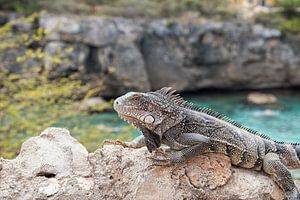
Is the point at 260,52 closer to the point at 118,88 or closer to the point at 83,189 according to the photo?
the point at 118,88

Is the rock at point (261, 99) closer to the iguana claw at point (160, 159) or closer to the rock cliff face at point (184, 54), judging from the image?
the rock cliff face at point (184, 54)

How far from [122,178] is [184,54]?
672 inches

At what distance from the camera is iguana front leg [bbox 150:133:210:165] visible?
3.62 meters

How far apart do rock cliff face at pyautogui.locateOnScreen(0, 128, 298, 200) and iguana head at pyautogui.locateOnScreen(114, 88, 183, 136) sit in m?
0.29

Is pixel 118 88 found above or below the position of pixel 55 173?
below

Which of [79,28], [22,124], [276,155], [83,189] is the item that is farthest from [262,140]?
[79,28]

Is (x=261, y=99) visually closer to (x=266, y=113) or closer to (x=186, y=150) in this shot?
(x=266, y=113)

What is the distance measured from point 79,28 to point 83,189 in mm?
15048

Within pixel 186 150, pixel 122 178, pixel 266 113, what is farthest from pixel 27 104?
pixel 266 113

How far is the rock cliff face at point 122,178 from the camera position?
142 inches

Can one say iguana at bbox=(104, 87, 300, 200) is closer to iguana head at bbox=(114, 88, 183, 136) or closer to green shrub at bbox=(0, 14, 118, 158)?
iguana head at bbox=(114, 88, 183, 136)

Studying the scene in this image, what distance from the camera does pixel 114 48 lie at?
741 inches

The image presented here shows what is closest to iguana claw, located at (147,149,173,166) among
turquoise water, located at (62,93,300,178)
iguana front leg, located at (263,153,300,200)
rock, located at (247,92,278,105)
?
iguana front leg, located at (263,153,300,200)

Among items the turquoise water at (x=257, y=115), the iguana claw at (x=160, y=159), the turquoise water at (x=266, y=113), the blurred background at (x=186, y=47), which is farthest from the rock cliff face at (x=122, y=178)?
the blurred background at (x=186, y=47)
